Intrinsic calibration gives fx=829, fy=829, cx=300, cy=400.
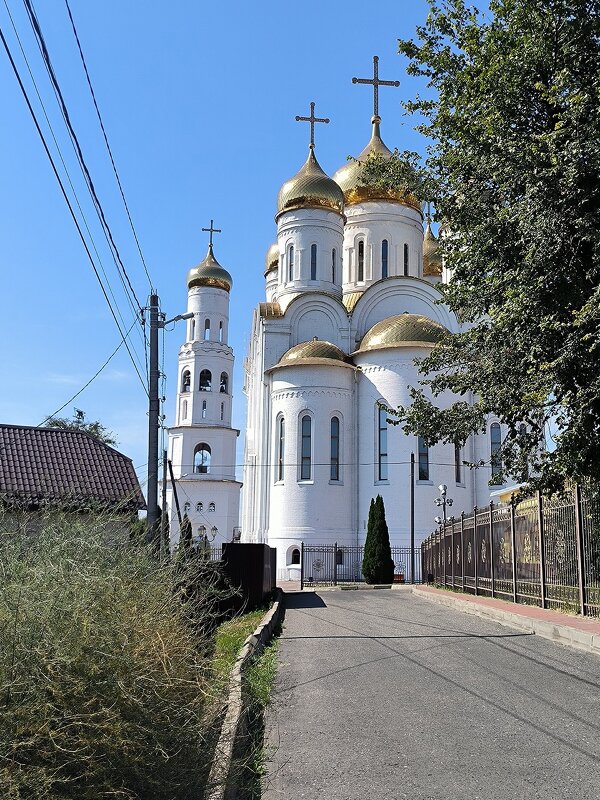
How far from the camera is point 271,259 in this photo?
169ft

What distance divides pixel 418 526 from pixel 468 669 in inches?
1109

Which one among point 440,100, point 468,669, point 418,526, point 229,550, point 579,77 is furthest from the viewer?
point 418,526

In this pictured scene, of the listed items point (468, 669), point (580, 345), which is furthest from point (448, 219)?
point (468, 669)

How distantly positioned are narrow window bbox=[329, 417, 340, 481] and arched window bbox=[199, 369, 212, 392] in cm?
1675

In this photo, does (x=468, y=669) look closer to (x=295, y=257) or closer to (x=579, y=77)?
(x=579, y=77)

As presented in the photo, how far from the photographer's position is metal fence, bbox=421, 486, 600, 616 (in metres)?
12.5

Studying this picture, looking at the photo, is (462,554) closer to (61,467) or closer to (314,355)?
(61,467)

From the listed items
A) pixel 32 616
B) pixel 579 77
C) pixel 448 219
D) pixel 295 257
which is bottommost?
pixel 32 616

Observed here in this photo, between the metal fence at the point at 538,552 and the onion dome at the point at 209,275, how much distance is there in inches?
1389

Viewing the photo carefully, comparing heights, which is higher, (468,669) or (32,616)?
A: (32,616)

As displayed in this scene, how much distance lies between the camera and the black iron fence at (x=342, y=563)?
35.7 m

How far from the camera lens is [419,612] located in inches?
652

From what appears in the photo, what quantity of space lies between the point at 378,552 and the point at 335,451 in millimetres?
6371

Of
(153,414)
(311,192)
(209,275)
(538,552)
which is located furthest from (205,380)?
(538,552)
